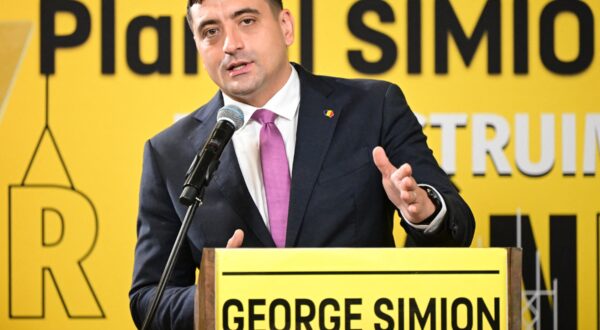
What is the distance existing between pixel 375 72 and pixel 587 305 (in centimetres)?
100

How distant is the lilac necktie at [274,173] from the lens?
80.0 inches

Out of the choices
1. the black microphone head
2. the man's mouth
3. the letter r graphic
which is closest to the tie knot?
the man's mouth

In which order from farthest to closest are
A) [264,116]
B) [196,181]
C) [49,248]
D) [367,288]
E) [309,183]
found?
[49,248]
[264,116]
[309,183]
[196,181]
[367,288]

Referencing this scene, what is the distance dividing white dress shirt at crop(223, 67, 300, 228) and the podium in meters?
0.73

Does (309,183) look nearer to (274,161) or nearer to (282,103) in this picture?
(274,161)

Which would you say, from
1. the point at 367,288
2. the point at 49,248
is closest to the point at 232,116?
the point at 367,288

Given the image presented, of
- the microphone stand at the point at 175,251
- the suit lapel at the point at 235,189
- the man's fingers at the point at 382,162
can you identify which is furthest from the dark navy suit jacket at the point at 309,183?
the microphone stand at the point at 175,251

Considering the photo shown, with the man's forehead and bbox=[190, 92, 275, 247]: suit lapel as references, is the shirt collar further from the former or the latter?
the man's forehead

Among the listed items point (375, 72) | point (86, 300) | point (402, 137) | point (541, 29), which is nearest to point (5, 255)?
point (86, 300)

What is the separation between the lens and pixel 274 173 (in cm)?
209

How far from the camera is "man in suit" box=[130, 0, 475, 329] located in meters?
2.03

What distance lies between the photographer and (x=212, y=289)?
4.40ft

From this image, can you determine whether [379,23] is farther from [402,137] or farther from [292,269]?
[292,269]

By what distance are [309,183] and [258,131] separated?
0.64 ft
